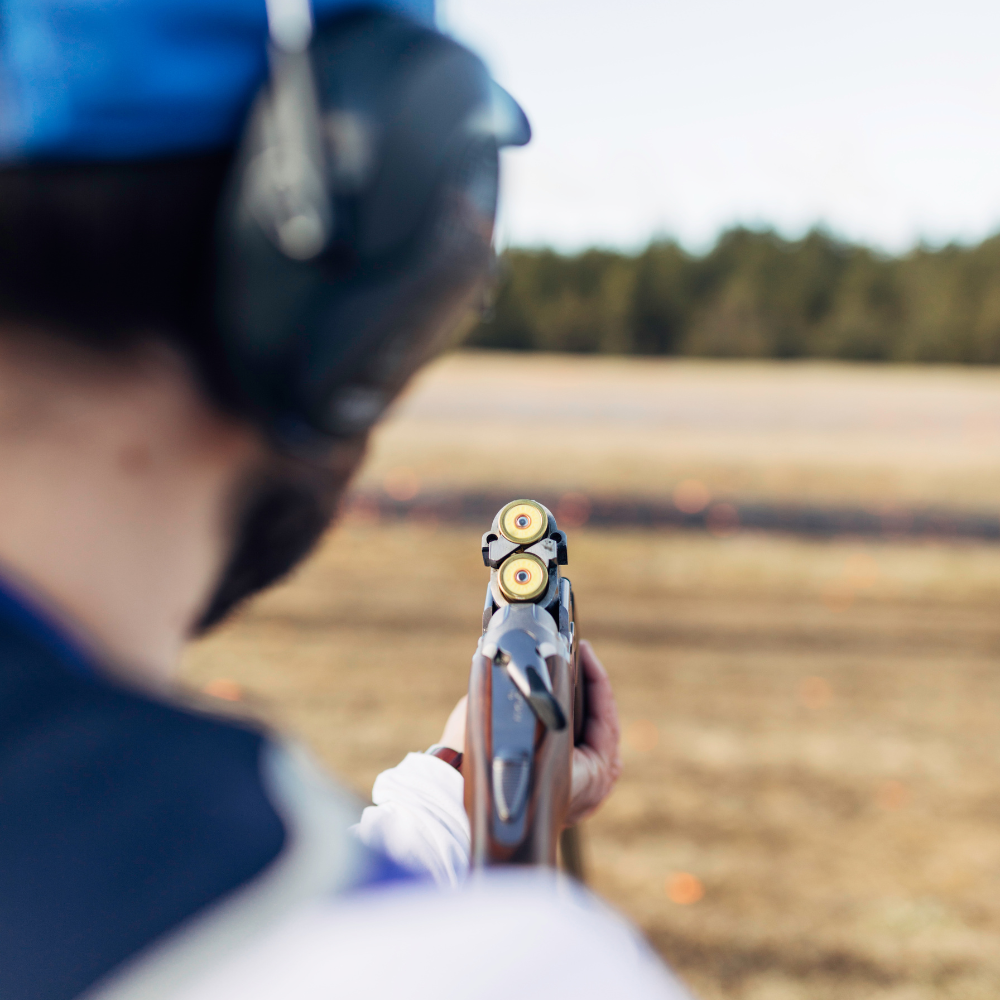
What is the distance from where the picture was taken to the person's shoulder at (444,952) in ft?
1.24

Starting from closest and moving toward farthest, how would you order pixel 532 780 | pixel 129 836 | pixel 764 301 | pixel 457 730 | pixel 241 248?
1. pixel 129 836
2. pixel 241 248
3. pixel 532 780
4. pixel 457 730
5. pixel 764 301

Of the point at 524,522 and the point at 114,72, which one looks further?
the point at 524,522

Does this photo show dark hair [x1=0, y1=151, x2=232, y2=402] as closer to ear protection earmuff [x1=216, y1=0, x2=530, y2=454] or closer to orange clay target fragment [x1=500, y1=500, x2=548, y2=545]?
ear protection earmuff [x1=216, y1=0, x2=530, y2=454]

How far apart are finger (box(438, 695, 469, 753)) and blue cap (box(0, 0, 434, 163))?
1.42 feet

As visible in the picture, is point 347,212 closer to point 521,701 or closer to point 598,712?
point 521,701

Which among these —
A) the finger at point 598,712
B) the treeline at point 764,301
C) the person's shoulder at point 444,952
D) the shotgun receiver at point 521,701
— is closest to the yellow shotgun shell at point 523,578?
the shotgun receiver at point 521,701

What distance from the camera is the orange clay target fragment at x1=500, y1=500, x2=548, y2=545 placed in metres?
0.71

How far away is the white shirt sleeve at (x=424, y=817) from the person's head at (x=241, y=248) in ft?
0.64

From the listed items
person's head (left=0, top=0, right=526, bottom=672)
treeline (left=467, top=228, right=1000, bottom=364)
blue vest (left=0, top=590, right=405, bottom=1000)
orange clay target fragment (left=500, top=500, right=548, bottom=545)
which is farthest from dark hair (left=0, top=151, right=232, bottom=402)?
treeline (left=467, top=228, right=1000, bottom=364)

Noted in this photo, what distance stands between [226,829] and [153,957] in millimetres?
57

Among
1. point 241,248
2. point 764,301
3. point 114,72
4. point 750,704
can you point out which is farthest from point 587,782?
point 764,301

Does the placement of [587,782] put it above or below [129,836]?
below

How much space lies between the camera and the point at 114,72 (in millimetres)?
476

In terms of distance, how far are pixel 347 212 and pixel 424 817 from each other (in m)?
0.43
